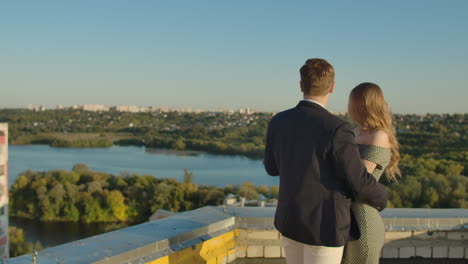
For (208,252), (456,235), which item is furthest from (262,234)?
(456,235)

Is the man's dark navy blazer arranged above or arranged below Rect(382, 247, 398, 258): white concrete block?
above

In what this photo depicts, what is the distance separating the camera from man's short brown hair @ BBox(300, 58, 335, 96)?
1091 millimetres

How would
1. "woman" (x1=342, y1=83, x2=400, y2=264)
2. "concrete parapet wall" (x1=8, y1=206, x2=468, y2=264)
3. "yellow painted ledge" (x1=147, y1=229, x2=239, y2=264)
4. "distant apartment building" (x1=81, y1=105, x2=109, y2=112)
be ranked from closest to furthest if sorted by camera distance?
"woman" (x1=342, y1=83, x2=400, y2=264), "concrete parapet wall" (x1=8, y1=206, x2=468, y2=264), "yellow painted ledge" (x1=147, y1=229, x2=239, y2=264), "distant apartment building" (x1=81, y1=105, x2=109, y2=112)

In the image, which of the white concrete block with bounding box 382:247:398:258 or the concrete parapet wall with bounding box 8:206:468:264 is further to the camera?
the white concrete block with bounding box 382:247:398:258

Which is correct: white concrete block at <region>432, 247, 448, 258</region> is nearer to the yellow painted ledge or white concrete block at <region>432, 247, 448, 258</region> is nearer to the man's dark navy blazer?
the yellow painted ledge

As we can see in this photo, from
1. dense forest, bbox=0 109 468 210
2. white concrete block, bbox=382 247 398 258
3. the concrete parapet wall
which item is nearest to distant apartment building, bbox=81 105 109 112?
dense forest, bbox=0 109 468 210

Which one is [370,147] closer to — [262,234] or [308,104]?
[308,104]

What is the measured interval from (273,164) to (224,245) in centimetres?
76

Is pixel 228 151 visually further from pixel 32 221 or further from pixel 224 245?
pixel 224 245

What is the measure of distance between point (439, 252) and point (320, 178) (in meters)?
1.36

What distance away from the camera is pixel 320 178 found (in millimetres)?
1069

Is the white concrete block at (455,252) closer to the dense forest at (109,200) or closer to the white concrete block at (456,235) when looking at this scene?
the white concrete block at (456,235)

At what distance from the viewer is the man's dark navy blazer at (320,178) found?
105 centimetres

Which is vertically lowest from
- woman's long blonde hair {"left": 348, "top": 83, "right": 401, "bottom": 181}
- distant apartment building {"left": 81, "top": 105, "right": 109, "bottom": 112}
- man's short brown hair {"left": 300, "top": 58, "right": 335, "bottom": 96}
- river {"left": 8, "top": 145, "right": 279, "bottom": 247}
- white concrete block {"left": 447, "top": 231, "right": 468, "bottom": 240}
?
river {"left": 8, "top": 145, "right": 279, "bottom": 247}
